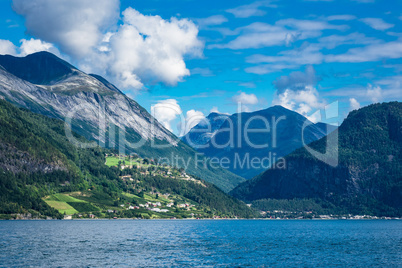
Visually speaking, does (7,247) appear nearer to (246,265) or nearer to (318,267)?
(246,265)

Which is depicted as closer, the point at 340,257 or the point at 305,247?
the point at 340,257

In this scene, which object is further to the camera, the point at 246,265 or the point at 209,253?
the point at 209,253

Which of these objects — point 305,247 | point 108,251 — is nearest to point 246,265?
point 108,251

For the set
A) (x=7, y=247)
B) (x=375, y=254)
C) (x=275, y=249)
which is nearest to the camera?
(x=7, y=247)

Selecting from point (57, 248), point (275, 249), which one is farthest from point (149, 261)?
point (275, 249)

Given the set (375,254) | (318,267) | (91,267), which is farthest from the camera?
(375,254)

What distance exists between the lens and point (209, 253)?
12538 centimetres

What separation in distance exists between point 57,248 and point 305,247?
253 feet

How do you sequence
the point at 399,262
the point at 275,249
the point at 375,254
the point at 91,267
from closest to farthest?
the point at 91,267
the point at 399,262
the point at 375,254
the point at 275,249

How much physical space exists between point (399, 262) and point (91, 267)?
2882 inches

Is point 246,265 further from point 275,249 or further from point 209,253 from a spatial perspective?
point 275,249

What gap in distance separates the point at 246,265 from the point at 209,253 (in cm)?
2237

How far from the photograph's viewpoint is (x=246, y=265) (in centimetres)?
10469

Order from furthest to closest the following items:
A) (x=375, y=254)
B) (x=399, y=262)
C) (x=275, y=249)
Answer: (x=275, y=249) < (x=375, y=254) < (x=399, y=262)
